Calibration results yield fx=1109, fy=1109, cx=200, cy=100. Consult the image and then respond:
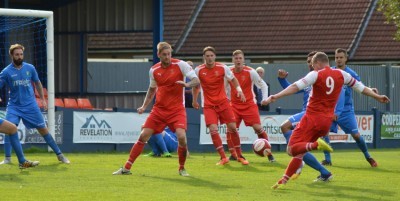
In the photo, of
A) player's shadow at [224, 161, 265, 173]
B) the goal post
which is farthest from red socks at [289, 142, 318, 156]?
the goal post

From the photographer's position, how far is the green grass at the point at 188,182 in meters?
14.5

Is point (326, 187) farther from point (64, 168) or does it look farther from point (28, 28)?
point (28, 28)

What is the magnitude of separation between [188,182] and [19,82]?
14.5 feet

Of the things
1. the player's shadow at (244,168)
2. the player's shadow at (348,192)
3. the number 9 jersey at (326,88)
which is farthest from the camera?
the player's shadow at (244,168)

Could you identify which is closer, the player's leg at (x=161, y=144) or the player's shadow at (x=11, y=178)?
Answer: the player's shadow at (x=11, y=178)

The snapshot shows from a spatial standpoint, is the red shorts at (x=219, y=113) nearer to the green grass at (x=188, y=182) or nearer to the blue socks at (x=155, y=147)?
the green grass at (x=188, y=182)

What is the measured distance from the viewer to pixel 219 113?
20641mm

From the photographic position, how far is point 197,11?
152 ft

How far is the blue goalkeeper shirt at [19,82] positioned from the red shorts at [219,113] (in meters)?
3.27

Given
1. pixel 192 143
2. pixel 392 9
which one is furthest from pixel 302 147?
pixel 392 9

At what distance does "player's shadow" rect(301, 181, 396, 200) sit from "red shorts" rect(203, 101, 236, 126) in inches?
172

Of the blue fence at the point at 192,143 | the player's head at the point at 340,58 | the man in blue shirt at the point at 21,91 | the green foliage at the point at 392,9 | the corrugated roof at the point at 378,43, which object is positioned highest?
the green foliage at the point at 392,9

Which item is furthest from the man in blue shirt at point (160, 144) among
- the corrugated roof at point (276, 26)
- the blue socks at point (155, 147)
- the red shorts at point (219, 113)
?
the corrugated roof at point (276, 26)

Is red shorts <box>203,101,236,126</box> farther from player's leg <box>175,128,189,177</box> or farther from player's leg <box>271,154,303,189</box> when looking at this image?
player's leg <box>271,154,303,189</box>
